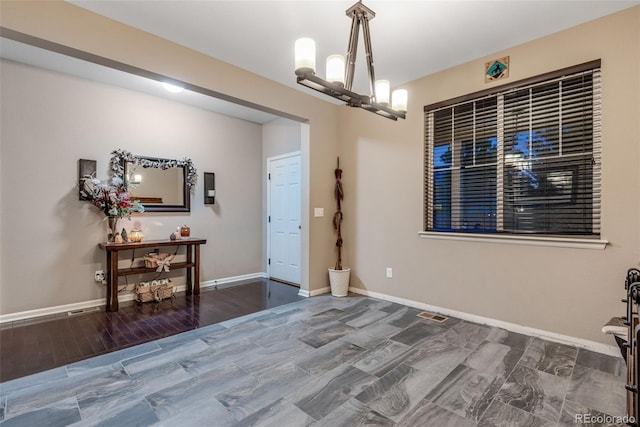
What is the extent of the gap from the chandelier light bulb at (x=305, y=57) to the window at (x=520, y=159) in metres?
2.17

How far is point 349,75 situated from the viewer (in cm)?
217

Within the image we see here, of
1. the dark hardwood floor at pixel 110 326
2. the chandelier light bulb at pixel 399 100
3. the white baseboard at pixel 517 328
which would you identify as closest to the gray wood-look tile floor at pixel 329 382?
the white baseboard at pixel 517 328

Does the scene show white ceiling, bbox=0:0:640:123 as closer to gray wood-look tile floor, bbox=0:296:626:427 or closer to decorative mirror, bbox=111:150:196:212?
decorative mirror, bbox=111:150:196:212

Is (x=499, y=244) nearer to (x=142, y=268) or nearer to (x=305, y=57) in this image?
(x=305, y=57)

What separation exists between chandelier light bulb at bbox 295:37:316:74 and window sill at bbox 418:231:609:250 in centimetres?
242

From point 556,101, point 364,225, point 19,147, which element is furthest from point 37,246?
point 556,101

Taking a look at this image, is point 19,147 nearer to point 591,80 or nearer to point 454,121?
point 454,121

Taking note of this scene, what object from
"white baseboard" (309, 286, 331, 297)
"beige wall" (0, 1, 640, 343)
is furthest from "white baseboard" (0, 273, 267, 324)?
"white baseboard" (309, 286, 331, 297)

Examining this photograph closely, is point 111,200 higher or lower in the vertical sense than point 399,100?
lower

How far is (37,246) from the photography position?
3426 mm

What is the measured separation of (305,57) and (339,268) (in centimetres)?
298

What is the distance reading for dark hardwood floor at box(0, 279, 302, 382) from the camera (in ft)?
8.05

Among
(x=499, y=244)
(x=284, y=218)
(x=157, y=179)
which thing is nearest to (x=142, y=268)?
(x=157, y=179)

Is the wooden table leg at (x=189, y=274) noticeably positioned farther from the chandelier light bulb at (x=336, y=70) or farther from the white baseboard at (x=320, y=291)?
the chandelier light bulb at (x=336, y=70)
